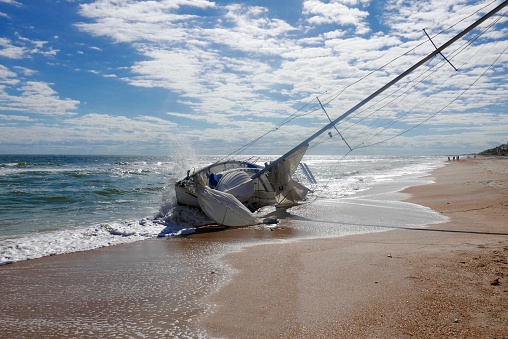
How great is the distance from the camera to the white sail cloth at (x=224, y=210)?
12258 millimetres

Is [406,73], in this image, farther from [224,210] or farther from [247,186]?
[224,210]

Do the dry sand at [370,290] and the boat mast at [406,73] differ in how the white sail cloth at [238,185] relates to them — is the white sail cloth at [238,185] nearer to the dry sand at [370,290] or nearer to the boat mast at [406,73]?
the boat mast at [406,73]

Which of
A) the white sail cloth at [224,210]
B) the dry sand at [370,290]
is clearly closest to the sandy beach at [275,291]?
the dry sand at [370,290]

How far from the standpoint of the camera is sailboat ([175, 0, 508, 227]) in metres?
12.4

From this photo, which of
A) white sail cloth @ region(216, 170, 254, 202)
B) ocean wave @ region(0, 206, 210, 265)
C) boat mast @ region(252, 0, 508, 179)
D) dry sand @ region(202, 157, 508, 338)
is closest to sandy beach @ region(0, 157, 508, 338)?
dry sand @ region(202, 157, 508, 338)

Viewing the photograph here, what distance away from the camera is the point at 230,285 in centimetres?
582

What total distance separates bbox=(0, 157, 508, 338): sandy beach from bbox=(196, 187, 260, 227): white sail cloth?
3415mm

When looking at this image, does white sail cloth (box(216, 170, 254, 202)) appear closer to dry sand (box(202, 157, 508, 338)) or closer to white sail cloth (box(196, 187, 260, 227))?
white sail cloth (box(196, 187, 260, 227))

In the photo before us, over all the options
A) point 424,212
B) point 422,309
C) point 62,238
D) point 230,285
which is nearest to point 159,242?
point 62,238

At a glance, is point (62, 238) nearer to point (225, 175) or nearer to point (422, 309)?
point (225, 175)

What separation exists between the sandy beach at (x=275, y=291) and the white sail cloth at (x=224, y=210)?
342 cm

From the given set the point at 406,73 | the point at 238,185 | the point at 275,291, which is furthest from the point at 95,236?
the point at 406,73

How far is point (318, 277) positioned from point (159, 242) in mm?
5657

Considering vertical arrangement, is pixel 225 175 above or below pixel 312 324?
above
